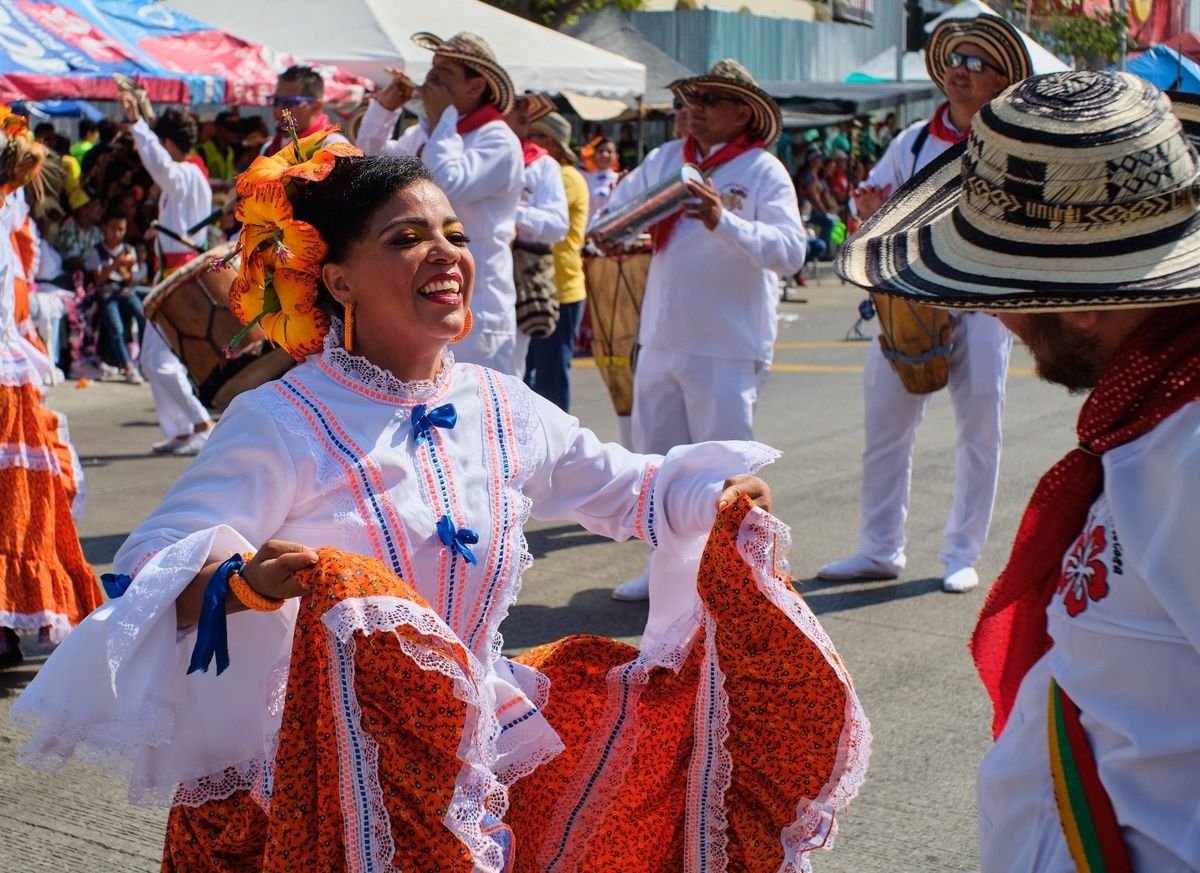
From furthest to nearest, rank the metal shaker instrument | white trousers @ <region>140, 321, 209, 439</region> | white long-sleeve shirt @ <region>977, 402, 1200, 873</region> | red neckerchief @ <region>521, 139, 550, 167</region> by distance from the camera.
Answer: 1. white trousers @ <region>140, 321, 209, 439</region>
2. red neckerchief @ <region>521, 139, 550, 167</region>
3. the metal shaker instrument
4. white long-sleeve shirt @ <region>977, 402, 1200, 873</region>

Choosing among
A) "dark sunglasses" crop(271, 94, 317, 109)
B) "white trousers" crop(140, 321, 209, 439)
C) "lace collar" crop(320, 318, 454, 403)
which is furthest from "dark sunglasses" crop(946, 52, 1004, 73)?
"white trousers" crop(140, 321, 209, 439)

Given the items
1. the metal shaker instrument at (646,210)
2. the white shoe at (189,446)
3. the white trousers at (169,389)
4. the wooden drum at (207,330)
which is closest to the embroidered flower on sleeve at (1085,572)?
the metal shaker instrument at (646,210)

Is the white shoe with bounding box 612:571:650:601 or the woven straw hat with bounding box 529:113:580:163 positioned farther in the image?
the woven straw hat with bounding box 529:113:580:163

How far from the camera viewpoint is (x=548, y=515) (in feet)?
10.2

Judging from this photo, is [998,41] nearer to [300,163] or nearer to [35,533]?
[300,163]

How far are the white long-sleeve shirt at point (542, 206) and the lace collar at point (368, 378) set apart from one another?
4987 mm

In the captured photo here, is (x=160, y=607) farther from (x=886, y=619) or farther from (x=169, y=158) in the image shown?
(x=169, y=158)

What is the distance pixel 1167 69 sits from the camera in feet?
26.7

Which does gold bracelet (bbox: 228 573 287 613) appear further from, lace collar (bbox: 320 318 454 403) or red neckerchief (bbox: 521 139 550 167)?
red neckerchief (bbox: 521 139 550 167)

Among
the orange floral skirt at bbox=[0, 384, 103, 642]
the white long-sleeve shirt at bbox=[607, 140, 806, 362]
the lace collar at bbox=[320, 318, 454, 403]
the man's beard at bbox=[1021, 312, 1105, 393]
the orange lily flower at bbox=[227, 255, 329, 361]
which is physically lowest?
the orange floral skirt at bbox=[0, 384, 103, 642]

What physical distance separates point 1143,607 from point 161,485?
7512 mm

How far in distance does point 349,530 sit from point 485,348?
13.1ft

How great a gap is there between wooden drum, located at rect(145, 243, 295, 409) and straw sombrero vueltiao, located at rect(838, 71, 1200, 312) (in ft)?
14.2

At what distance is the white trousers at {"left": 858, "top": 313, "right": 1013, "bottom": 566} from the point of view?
6.16 meters
